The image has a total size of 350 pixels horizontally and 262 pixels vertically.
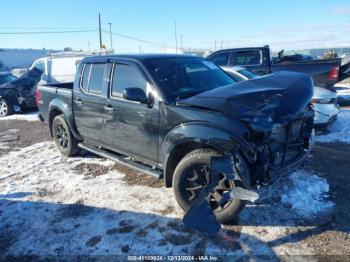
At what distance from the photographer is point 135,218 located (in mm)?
4301

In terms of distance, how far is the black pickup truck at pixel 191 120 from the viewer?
11.8 feet

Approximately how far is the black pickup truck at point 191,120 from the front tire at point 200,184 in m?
0.01

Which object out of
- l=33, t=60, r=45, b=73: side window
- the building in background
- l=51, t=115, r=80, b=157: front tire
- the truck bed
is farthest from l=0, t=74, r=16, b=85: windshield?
the building in background

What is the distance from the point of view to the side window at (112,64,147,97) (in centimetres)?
475

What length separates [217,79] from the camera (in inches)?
205

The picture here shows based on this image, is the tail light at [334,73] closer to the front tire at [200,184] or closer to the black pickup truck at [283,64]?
the black pickup truck at [283,64]

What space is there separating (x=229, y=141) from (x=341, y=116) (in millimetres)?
7216

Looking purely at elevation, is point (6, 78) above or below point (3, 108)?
above

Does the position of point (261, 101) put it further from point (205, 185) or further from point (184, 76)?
point (184, 76)

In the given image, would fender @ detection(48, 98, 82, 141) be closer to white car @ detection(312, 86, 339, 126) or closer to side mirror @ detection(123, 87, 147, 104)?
side mirror @ detection(123, 87, 147, 104)

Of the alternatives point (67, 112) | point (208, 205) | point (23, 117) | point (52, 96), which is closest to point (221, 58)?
point (52, 96)

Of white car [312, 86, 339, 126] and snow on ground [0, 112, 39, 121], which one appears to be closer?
white car [312, 86, 339, 126]

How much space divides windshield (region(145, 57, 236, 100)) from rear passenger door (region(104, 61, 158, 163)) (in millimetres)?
196

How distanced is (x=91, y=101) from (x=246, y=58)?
6788 millimetres
